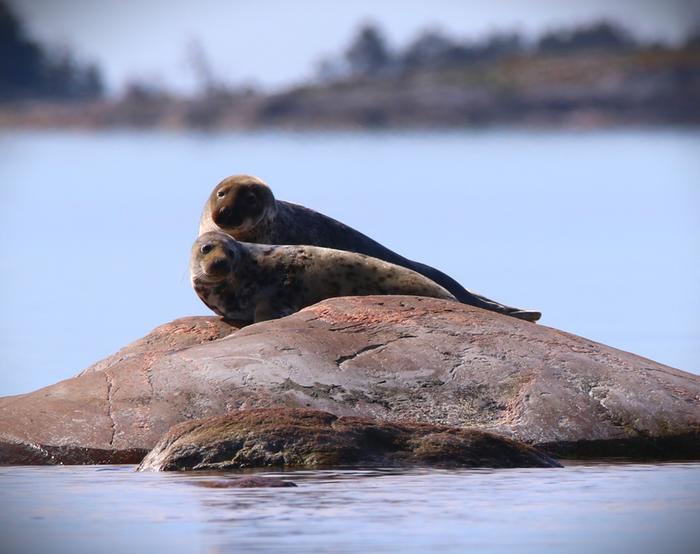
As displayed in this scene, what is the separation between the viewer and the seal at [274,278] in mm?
11984

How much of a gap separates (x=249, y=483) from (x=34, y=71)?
177ft

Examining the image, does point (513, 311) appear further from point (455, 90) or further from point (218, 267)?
point (455, 90)

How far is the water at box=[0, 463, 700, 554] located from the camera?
7824 millimetres

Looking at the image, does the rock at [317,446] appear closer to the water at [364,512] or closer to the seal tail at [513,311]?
the water at [364,512]

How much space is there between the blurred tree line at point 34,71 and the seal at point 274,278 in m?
48.4

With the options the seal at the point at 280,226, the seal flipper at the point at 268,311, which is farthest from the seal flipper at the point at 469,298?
the seal flipper at the point at 268,311

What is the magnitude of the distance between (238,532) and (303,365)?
2.63 metres

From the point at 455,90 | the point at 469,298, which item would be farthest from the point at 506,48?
the point at 469,298

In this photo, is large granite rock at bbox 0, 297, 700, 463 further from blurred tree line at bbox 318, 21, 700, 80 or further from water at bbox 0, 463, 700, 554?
blurred tree line at bbox 318, 21, 700, 80

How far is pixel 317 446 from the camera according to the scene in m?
9.79

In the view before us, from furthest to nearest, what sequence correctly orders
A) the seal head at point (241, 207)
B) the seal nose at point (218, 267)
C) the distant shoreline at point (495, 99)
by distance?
the distant shoreline at point (495, 99)
the seal head at point (241, 207)
the seal nose at point (218, 267)

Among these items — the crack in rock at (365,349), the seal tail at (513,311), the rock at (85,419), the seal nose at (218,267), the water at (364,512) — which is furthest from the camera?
the seal tail at (513,311)

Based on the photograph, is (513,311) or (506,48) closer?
(513,311)

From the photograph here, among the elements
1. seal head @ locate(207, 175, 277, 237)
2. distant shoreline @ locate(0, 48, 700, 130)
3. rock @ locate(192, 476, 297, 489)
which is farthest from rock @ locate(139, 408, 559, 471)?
distant shoreline @ locate(0, 48, 700, 130)
